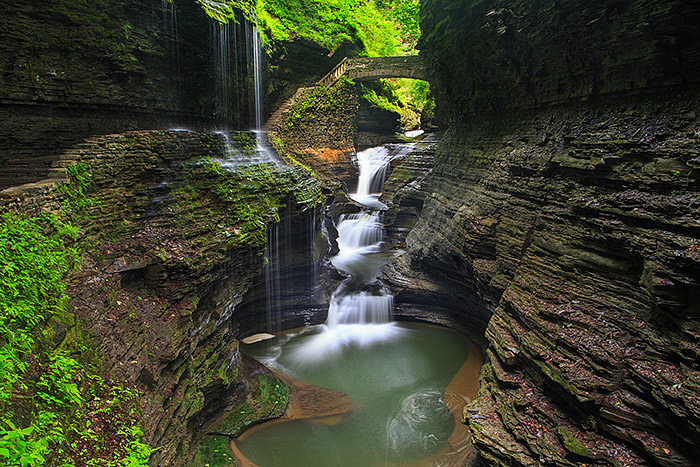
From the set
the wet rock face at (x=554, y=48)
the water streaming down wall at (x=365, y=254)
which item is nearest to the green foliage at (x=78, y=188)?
the water streaming down wall at (x=365, y=254)

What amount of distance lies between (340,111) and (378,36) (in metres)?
8.96

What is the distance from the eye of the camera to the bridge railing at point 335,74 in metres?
24.8

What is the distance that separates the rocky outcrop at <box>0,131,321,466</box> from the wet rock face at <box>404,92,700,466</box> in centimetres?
537

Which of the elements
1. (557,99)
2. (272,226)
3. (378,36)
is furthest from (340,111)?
(557,99)

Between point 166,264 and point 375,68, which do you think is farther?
point 375,68

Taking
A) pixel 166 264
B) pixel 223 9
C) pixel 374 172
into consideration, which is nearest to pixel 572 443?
pixel 166 264

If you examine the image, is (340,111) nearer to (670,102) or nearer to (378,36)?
(378,36)

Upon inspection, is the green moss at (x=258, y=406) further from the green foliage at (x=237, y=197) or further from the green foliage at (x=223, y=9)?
the green foliage at (x=223, y=9)

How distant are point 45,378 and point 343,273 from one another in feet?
37.7

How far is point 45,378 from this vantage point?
4363 mm

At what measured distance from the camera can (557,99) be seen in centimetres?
856

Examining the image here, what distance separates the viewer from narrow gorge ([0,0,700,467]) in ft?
16.5

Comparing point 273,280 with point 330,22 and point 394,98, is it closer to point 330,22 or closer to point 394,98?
point 330,22

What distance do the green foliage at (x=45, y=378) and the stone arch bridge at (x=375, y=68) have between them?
21863mm
